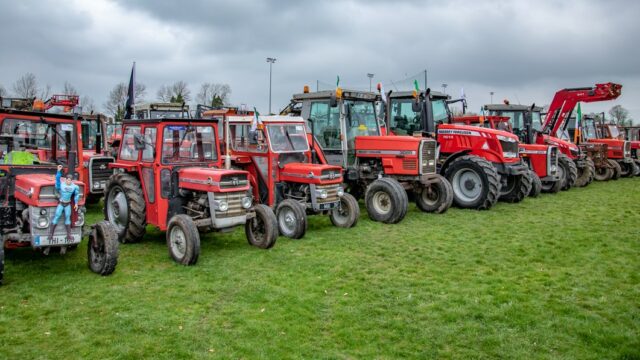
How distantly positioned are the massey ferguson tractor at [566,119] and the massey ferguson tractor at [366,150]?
668cm

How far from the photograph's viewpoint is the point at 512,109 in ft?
54.7

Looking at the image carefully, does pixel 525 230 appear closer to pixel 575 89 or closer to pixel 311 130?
pixel 311 130

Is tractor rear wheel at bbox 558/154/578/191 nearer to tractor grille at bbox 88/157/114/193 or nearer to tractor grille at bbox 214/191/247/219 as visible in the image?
tractor grille at bbox 214/191/247/219

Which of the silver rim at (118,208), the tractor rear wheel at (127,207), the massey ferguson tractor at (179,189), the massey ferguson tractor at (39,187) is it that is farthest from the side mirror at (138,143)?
the silver rim at (118,208)

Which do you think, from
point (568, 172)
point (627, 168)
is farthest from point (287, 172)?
point (627, 168)

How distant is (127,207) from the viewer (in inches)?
301

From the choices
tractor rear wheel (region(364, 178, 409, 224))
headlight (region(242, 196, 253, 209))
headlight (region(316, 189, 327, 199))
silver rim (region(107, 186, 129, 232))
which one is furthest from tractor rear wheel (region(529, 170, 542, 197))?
A: silver rim (region(107, 186, 129, 232))

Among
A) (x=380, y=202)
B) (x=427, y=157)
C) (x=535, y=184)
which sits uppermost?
(x=427, y=157)

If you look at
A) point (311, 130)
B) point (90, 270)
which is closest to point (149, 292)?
point (90, 270)

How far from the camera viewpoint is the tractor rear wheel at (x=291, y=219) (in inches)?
322

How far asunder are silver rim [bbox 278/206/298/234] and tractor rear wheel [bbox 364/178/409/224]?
2144mm

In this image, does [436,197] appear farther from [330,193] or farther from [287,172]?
[287,172]

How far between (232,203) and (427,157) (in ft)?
16.3

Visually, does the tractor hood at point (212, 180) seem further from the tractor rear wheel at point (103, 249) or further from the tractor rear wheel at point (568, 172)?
the tractor rear wheel at point (568, 172)
